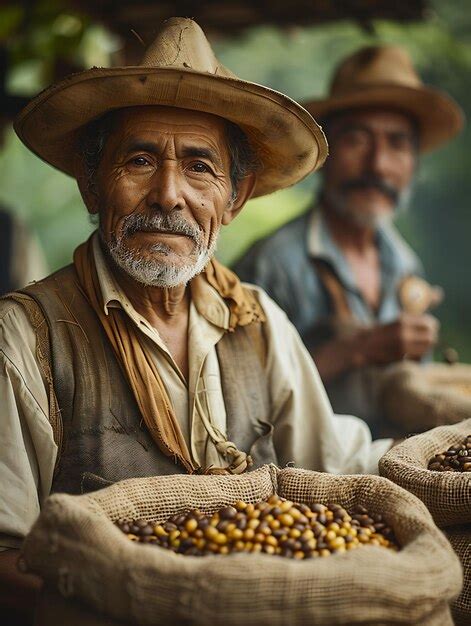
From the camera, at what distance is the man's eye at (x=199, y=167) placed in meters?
2.95

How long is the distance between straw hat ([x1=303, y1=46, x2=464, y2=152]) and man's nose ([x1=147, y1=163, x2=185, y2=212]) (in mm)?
2641

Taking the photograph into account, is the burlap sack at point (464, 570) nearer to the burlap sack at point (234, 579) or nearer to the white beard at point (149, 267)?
the burlap sack at point (234, 579)

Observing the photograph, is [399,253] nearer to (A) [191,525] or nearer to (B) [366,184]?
(B) [366,184]

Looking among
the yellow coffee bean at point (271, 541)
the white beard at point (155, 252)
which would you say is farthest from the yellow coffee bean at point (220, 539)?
the white beard at point (155, 252)

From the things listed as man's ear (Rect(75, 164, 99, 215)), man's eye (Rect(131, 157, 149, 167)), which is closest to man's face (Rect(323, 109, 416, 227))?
man's ear (Rect(75, 164, 99, 215))

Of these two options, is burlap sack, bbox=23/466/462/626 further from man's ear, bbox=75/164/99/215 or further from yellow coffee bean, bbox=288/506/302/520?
man's ear, bbox=75/164/99/215

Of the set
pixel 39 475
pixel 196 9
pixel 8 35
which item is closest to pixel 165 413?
pixel 39 475

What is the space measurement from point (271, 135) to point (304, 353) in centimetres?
86

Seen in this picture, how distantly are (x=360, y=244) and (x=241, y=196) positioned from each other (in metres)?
2.74

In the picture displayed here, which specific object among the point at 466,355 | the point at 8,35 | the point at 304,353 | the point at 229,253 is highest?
the point at 8,35

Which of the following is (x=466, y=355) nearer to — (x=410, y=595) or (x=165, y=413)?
(x=165, y=413)

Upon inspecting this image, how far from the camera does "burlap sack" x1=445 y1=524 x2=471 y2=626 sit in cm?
253

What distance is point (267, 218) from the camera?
638 cm

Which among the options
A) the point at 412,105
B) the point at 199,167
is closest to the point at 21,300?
the point at 199,167
